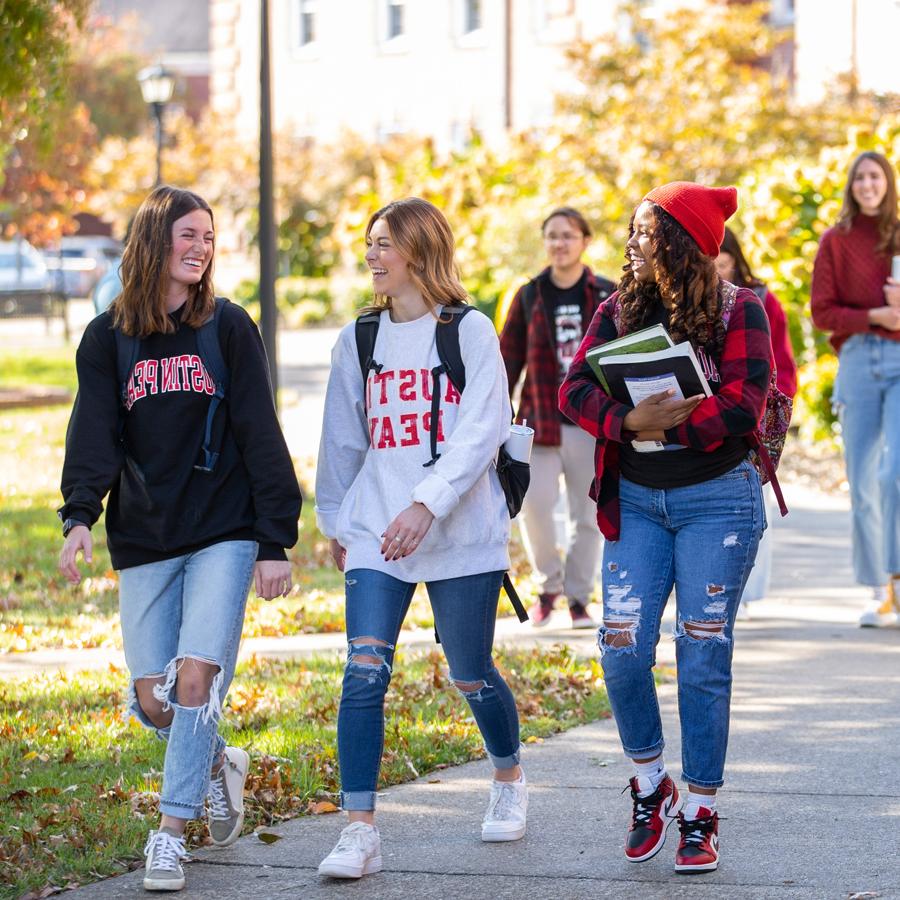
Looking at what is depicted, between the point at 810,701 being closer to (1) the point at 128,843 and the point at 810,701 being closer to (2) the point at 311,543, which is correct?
(1) the point at 128,843

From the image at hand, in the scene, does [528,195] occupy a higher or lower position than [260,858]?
higher

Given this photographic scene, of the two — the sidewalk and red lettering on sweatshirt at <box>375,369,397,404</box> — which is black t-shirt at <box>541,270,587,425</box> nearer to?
the sidewalk

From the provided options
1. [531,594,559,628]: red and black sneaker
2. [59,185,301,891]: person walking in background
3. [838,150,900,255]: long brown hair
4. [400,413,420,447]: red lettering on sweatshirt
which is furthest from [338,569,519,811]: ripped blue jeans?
[838,150,900,255]: long brown hair

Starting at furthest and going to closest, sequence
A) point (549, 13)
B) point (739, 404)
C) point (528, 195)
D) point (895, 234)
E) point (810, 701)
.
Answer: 1. point (549, 13)
2. point (528, 195)
3. point (895, 234)
4. point (810, 701)
5. point (739, 404)

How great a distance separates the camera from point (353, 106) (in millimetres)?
43406

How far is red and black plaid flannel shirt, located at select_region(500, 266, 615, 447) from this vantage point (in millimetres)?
8406

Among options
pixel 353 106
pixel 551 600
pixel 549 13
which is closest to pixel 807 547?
pixel 551 600

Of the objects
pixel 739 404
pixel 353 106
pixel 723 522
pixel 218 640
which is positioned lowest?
pixel 218 640

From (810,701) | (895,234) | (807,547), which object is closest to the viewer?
(810,701)

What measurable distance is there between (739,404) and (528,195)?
71.6ft

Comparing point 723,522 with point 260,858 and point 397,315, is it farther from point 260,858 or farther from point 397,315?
point 260,858

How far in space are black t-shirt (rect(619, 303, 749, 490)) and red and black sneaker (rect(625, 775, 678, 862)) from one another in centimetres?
83

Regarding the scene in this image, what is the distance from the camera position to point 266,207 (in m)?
13.6

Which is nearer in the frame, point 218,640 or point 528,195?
point 218,640
